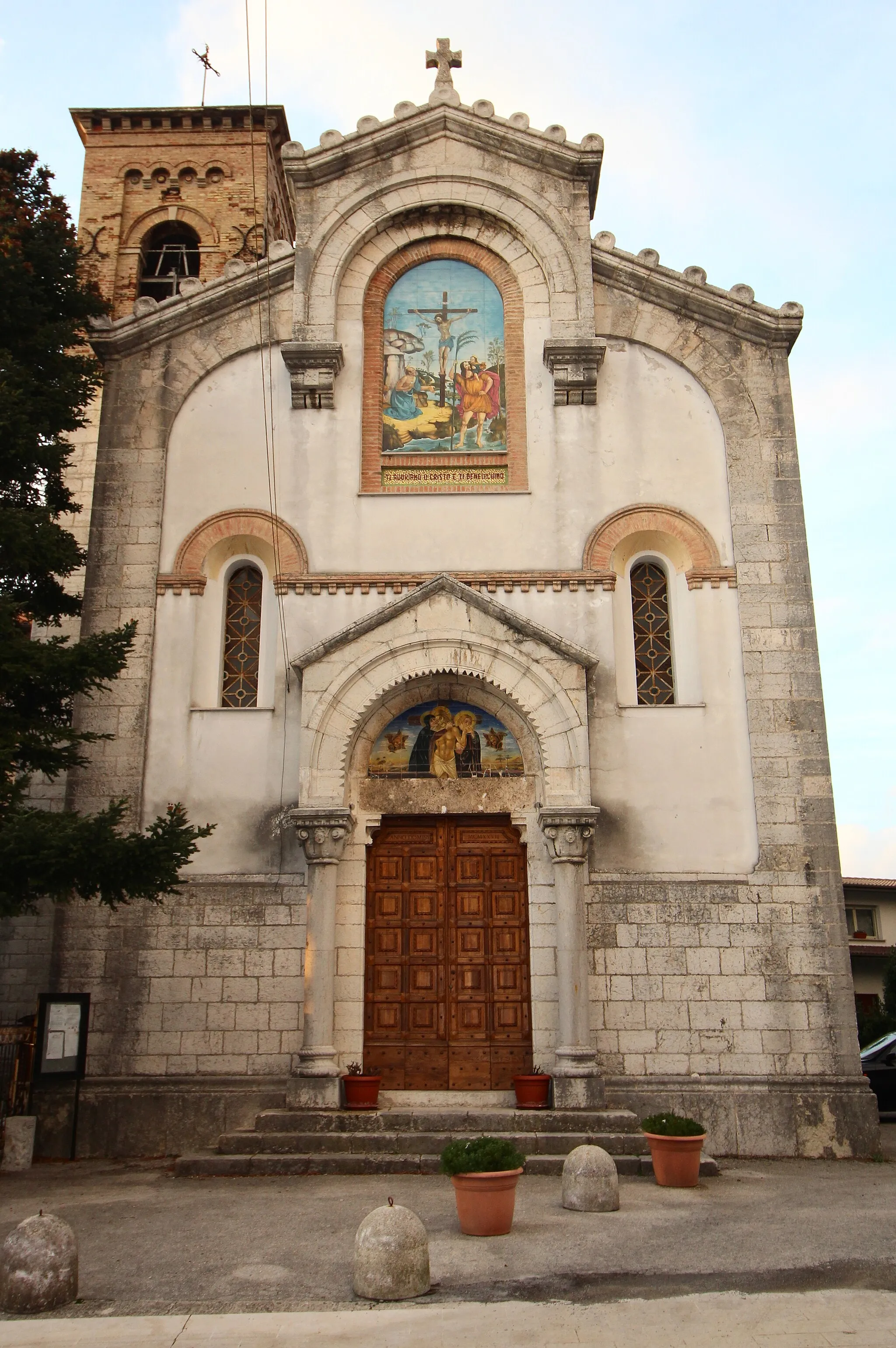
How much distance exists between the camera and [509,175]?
1625cm

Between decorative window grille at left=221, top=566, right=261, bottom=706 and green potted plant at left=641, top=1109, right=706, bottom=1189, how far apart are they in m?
6.97

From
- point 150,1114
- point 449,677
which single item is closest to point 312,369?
point 449,677

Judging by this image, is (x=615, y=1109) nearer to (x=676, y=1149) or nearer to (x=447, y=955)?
(x=676, y=1149)

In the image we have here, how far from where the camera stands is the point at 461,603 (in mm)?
14250

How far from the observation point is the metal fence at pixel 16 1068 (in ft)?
43.0

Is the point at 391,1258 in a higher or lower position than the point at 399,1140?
lower

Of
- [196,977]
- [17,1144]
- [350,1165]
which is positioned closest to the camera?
[350,1165]

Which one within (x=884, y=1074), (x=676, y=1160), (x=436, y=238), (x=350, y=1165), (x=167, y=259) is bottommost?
(x=350, y=1165)

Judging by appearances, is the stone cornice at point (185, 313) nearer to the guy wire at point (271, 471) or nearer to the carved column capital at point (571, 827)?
the guy wire at point (271, 471)

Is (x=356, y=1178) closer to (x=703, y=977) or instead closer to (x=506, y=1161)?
(x=506, y=1161)

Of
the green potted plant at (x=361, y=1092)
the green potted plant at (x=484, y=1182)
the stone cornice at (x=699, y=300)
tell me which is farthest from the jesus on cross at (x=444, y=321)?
the green potted plant at (x=484, y=1182)

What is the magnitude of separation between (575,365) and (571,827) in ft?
20.2

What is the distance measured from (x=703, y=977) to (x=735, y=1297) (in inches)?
246

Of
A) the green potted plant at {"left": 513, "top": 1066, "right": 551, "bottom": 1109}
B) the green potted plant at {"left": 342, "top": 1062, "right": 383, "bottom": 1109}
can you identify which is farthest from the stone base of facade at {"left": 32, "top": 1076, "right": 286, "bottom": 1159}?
the green potted plant at {"left": 513, "top": 1066, "right": 551, "bottom": 1109}
